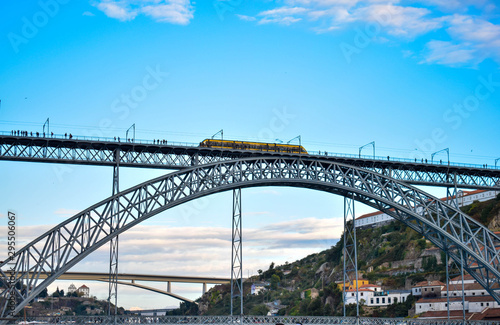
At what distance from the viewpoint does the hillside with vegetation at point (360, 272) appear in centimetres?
10950

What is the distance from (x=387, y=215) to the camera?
5969 inches

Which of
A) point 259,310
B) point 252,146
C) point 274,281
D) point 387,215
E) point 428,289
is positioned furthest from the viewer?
point 274,281

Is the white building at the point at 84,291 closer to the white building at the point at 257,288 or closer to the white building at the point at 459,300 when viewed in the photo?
the white building at the point at 257,288

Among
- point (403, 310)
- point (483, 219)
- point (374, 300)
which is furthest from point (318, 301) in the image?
point (483, 219)

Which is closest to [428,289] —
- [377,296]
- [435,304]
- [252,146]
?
[435,304]

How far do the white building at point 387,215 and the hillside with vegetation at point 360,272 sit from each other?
3.93 meters

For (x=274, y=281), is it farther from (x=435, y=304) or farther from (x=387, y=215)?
(x=435, y=304)

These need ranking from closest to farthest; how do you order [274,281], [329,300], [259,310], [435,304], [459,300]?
[459,300], [435,304], [329,300], [259,310], [274,281]

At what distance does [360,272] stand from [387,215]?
26.8 m

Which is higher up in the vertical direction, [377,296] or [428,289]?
[428,289]

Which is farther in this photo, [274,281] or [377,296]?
[274,281]

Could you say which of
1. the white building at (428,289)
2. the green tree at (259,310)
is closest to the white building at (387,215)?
the white building at (428,289)

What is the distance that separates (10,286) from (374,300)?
72.8m

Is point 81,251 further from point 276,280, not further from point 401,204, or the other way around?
point 276,280
